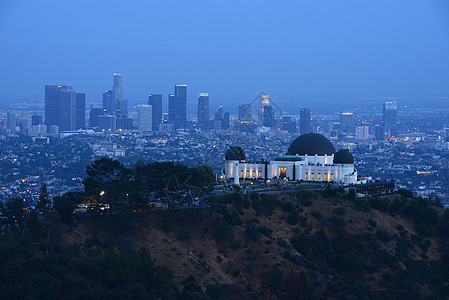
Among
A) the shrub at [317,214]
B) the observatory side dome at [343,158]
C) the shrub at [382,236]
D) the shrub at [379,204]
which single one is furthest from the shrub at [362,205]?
the observatory side dome at [343,158]

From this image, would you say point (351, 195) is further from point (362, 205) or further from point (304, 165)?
point (304, 165)

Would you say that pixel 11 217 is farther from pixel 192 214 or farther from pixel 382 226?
pixel 382 226

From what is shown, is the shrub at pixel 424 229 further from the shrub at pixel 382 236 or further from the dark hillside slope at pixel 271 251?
the shrub at pixel 382 236

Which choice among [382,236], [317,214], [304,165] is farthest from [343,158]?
[382,236]

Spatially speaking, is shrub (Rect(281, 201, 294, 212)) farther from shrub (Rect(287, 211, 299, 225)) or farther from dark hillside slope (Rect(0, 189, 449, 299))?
shrub (Rect(287, 211, 299, 225))

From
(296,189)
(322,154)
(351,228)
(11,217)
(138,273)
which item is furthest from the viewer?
(322,154)

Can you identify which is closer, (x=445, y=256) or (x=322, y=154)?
(x=445, y=256)

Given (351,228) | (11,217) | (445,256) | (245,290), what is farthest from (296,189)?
(11,217)

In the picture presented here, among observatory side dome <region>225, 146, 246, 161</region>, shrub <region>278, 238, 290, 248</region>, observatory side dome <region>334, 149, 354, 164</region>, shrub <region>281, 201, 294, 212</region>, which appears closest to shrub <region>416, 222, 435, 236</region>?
observatory side dome <region>334, 149, 354, 164</region>
